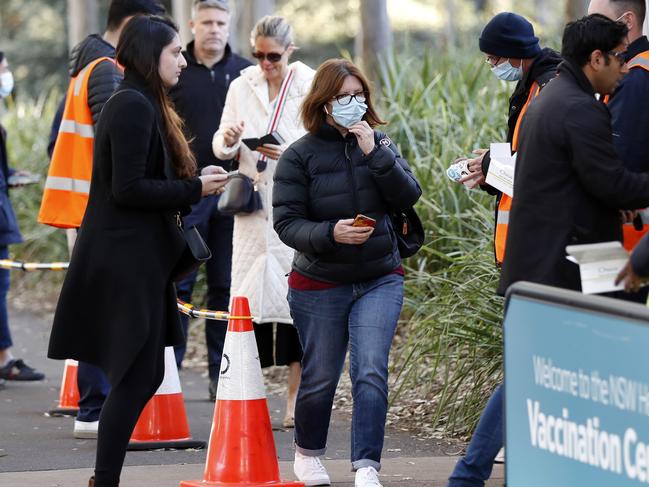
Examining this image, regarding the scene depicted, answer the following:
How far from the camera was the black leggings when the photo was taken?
18.5 feet

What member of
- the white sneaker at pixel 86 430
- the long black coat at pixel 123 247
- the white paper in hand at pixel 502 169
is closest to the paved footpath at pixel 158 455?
the white sneaker at pixel 86 430

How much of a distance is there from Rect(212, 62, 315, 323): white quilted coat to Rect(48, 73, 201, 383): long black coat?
2.06 meters

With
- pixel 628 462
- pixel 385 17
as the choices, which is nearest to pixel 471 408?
pixel 628 462

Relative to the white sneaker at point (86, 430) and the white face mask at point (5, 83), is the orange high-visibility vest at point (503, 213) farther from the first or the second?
the white face mask at point (5, 83)

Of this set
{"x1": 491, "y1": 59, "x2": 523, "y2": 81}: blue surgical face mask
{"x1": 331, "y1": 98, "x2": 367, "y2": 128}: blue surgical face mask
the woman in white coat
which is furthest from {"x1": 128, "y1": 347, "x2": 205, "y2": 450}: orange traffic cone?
{"x1": 491, "y1": 59, "x2": 523, "y2": 81}: blue surgical face mask

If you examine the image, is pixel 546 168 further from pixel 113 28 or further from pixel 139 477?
pixel 113 28

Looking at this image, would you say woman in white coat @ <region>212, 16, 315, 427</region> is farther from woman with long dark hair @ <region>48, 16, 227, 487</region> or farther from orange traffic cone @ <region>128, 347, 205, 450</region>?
woman with long dark hair @ <region>48, 16, 227, 487</region>

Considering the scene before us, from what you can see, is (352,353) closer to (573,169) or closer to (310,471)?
(310,471)

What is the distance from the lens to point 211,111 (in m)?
8.80

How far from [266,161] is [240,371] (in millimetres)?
2032

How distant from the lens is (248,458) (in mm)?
5992

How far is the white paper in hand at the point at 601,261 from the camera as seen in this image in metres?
4.53

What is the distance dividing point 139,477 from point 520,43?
105 inches

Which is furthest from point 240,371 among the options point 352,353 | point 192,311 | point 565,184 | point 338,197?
point 565,184
